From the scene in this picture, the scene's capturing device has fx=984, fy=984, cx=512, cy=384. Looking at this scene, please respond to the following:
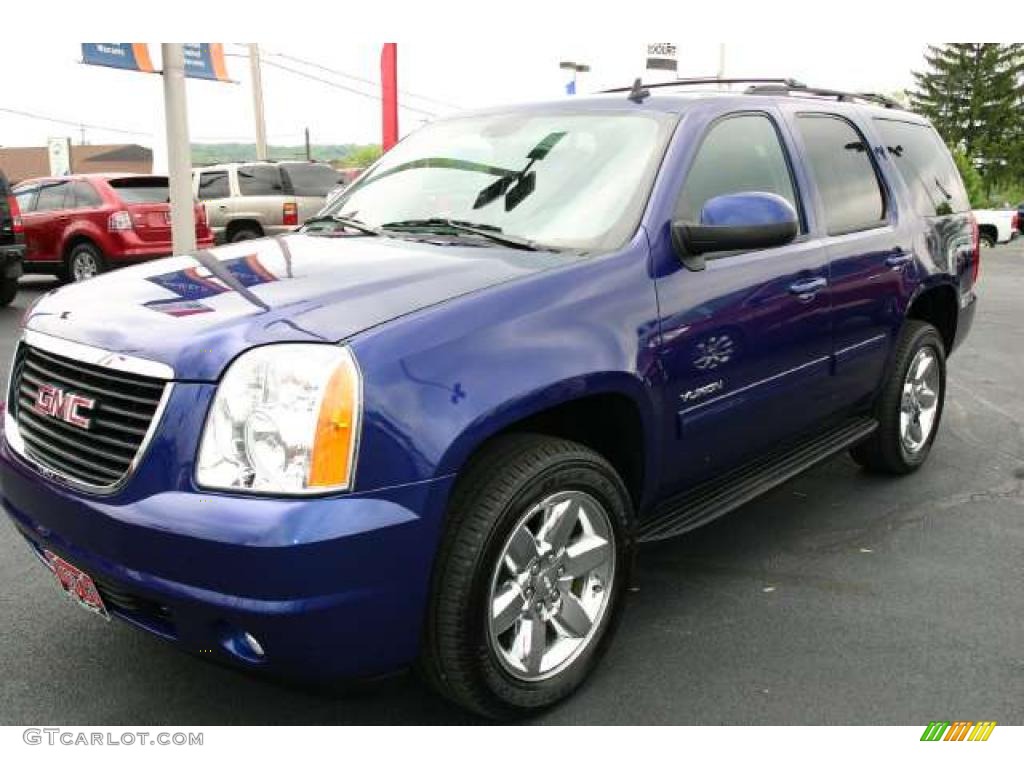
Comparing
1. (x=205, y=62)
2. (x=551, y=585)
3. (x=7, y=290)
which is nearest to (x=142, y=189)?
(x=7, y=290)

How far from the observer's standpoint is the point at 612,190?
3.33m

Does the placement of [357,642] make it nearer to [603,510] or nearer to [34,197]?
[603,510]

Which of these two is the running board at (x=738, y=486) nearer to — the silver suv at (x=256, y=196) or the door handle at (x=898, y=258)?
the door handle at (x=898, y=258)

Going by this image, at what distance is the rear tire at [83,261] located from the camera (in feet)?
43.0

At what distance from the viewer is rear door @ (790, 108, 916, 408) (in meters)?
4.09

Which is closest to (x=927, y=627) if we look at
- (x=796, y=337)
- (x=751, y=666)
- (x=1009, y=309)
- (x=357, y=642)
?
(x=751, y=666)

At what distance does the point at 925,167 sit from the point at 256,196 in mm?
13445

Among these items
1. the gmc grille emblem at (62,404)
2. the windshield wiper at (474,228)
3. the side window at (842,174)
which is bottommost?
the gmc grille emblem at (62,404)

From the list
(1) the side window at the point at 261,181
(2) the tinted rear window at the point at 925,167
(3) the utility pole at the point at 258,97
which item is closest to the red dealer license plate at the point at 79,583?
(2) the tinted rear window at the point at 925,167

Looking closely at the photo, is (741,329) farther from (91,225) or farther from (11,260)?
(91,225)

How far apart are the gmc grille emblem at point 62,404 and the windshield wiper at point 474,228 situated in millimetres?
1359

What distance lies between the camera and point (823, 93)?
4598mm

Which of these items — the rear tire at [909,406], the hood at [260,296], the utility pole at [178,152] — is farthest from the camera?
the utility pole at [178,152]

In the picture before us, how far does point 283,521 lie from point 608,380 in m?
1.08
